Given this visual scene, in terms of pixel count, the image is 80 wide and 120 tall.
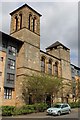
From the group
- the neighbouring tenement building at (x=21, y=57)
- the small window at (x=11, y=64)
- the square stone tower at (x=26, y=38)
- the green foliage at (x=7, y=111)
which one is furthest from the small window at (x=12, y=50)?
the green foliage at (x=7, y=111)

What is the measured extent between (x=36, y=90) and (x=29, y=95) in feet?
9.88

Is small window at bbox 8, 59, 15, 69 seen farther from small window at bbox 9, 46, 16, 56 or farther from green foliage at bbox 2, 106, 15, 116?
green foliage at bbox 2, 106, 15, 116

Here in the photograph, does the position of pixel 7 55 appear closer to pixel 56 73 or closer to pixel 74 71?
pixel 56 73

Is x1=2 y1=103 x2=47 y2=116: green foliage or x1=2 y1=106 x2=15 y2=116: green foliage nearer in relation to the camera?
x1=2 y1=106 x2=15 y2=116: green foliage

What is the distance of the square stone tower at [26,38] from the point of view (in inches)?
1487

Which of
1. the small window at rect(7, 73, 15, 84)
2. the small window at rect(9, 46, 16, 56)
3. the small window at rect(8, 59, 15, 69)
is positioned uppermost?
the small window at rect(9, 46, 16, 56)

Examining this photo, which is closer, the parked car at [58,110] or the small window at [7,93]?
the parked car at [58,110]

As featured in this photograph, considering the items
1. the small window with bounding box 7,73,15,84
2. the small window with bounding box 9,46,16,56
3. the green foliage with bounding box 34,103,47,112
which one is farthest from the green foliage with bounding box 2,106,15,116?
the small window with bounding box 9,46,16,56

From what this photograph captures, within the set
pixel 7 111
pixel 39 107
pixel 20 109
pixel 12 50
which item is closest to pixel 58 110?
pixel 20 109

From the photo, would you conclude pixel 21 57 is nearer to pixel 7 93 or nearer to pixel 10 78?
pixel 10 78

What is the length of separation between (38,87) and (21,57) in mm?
7624

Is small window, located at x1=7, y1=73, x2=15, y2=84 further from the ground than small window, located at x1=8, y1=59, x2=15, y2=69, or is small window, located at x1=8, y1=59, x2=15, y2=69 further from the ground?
small window, located at x1=8, y1=59, x2=15, y2=69

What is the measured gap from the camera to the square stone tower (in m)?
37.8

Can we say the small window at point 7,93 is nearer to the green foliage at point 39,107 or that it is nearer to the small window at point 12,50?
the green foliage at point 39,107
